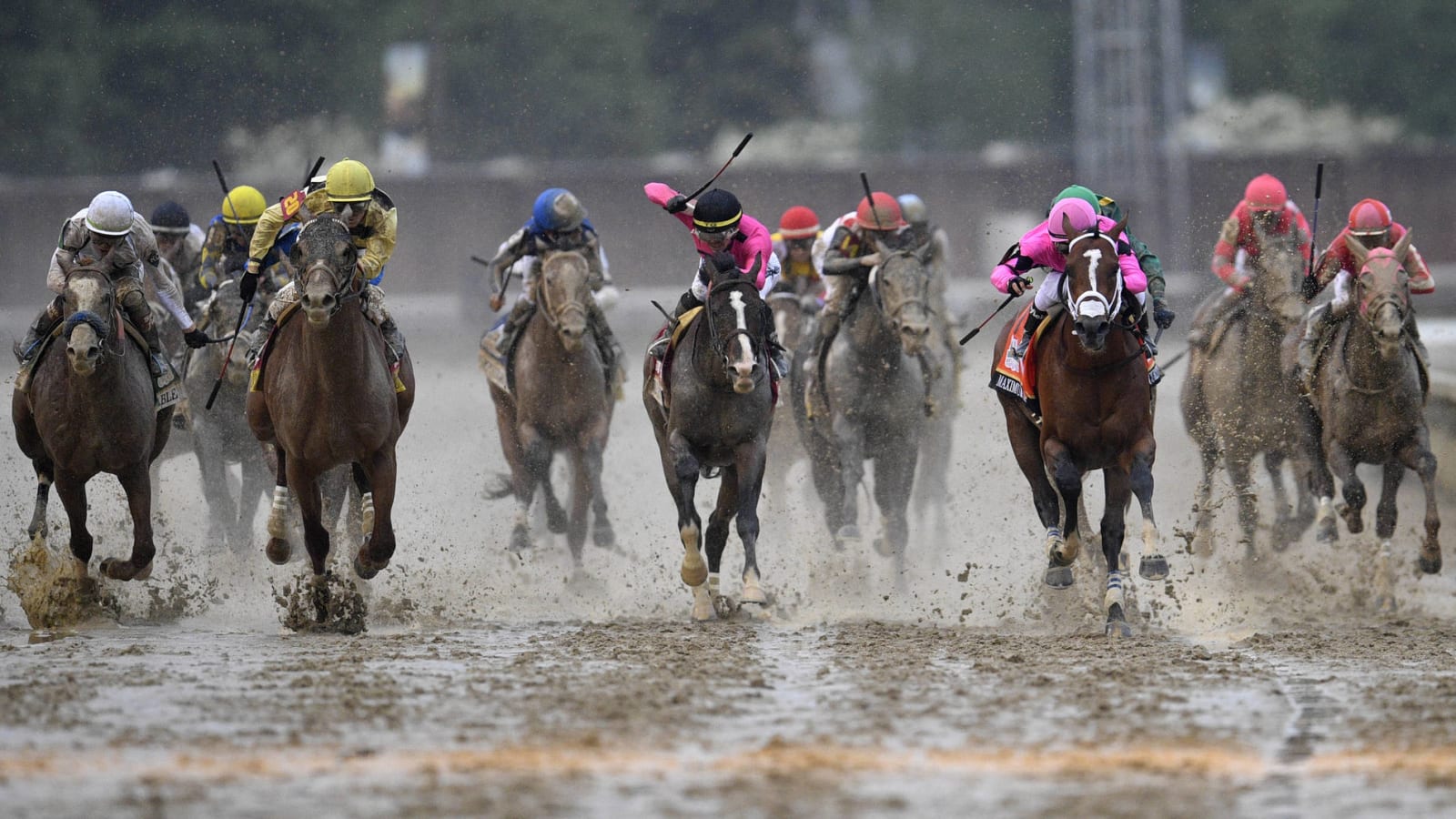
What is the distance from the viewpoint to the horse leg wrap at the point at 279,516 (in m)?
12.1

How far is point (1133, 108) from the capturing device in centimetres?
3319

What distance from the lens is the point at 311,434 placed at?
38.0 feet

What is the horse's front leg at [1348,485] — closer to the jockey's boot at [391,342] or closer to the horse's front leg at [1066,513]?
the horse's front leg at [1066,513]

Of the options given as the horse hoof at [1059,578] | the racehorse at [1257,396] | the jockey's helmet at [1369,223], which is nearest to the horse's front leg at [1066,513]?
the horse hoof at [1059,578]

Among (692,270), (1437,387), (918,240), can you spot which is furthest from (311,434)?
(692,270)

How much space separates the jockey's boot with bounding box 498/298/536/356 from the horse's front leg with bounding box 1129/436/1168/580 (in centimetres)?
491

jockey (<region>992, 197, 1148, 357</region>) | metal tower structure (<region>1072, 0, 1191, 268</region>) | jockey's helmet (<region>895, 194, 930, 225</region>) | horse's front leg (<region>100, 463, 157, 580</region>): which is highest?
metal tower structure (<region>1072, 0, 1191, 268</region>)

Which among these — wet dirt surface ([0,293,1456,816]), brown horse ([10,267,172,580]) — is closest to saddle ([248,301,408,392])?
brown horse ([10,267,172,580])

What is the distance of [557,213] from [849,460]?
8.70 ft

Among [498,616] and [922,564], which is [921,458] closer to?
[922,564]

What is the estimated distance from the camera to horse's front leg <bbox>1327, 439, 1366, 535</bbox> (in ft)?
44.5

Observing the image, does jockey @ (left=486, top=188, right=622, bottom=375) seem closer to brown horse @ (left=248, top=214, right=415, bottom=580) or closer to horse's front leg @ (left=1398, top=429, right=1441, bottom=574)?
brown horse @ (left=248, top=214, right=415, bottom=580)

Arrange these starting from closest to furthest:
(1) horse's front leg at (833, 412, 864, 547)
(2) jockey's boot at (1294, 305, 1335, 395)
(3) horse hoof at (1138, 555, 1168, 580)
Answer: (3) horse hoof at (1138, 555, 1168, 580) < (2) jockey's boot at (1294, 305, 1335, 395) < (1) horse's front leg at (833, 412, 864, 547)

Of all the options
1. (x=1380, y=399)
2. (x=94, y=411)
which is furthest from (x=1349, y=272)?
(x=94, y=411)
